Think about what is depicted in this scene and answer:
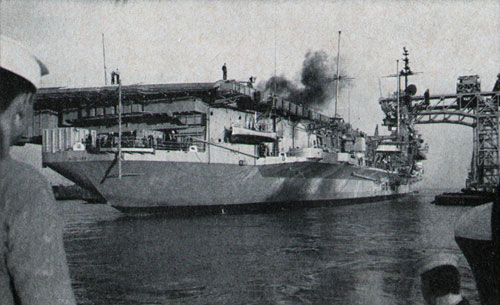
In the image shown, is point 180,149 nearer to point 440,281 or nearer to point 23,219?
point 440,281

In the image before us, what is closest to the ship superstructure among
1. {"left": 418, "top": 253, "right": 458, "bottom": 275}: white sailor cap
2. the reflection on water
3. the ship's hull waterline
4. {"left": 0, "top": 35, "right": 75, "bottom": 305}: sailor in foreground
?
the ship's hull waterline

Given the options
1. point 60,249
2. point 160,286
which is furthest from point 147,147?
point 60,249

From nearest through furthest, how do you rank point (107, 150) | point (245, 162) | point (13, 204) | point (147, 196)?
point (13, 204) → point (107, 150) → point (147, 196) → point (245, 162)

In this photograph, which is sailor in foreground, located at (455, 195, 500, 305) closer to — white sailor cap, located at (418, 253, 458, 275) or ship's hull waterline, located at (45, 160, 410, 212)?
white sailor cap, located at (418, 253, 458, 275)

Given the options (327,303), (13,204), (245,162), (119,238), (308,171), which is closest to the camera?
(13,204)

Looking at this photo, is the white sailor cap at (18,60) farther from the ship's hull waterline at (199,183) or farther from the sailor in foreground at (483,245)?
the ship's hull waterline at (199,183)

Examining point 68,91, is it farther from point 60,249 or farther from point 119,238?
point 60,249
